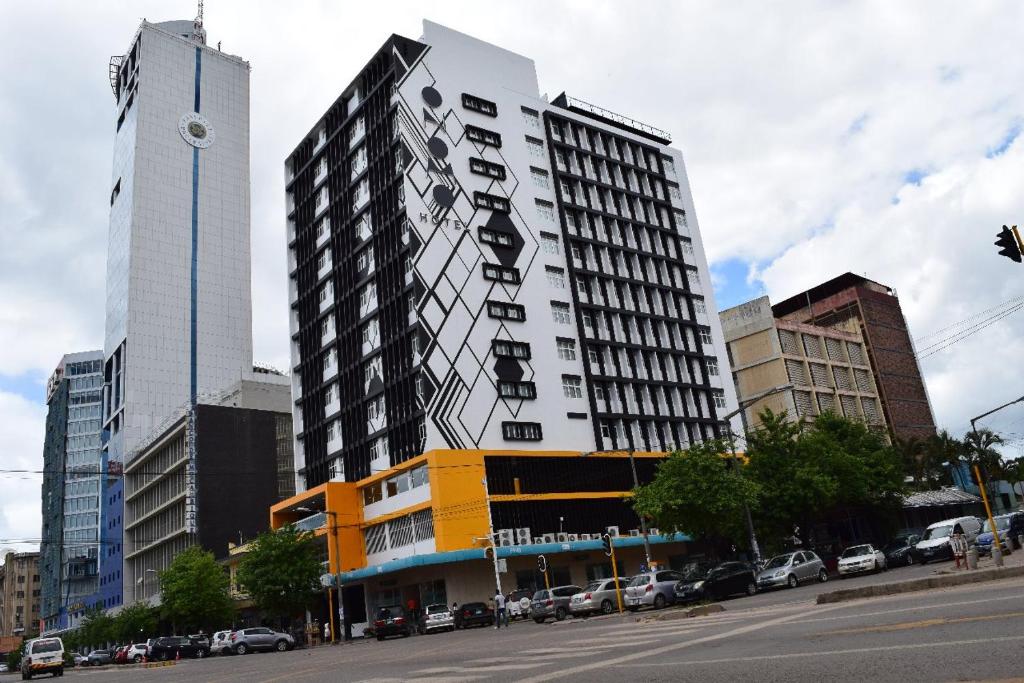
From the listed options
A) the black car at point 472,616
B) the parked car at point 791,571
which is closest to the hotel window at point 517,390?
the black car at point 472,616

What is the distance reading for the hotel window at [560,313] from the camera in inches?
2601

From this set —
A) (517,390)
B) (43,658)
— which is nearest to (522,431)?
(517,390)

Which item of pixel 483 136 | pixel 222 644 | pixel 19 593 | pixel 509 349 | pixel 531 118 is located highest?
pixel 531 118

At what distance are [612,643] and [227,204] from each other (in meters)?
140

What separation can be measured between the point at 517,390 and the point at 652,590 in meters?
29.5

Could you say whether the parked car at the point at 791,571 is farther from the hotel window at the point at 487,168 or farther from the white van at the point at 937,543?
the hotel window at the point at 487,168

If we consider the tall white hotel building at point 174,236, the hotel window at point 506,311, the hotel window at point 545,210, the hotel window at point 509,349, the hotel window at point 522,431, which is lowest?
the hotel window at point 522,431

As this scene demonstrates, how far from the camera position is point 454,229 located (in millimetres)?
61906

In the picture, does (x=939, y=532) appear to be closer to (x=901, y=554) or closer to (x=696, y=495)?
(x=901, y=554)

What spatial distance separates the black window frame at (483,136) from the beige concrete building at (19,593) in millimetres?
167303

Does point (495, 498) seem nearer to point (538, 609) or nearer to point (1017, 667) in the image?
point (538, 609)

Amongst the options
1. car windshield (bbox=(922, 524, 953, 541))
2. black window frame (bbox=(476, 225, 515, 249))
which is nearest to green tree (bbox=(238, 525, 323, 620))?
black window frame (bbox=(476, 225, 515, 249))

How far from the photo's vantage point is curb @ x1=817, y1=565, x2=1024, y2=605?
18.6 m

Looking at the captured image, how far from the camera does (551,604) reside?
37094 millimetres
